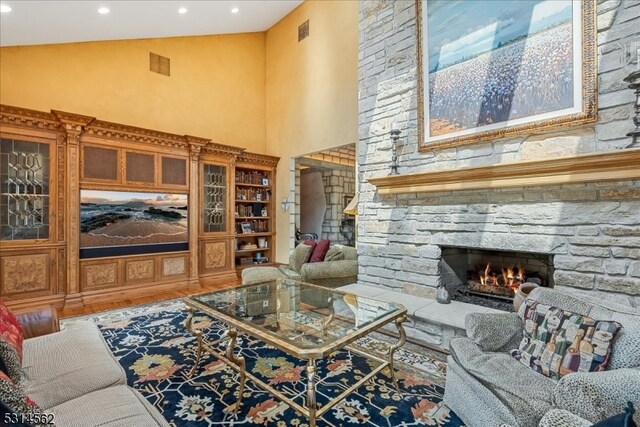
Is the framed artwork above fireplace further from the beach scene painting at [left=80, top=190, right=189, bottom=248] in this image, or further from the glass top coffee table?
the beach scene painting at [left=80, top=190, right=189, bottom=248]

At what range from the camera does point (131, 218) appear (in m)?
4.52

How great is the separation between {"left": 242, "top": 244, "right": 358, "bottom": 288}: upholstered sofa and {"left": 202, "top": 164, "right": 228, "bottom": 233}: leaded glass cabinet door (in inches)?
64.8

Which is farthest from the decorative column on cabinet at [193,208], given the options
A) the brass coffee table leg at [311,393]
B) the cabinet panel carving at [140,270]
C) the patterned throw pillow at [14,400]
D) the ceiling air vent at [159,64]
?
the patterned throw pillow at [14,400]

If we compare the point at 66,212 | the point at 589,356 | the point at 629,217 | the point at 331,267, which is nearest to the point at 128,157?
the point at 66,212

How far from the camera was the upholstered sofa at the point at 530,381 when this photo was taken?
1.17 meters

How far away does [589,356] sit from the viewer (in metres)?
1.47

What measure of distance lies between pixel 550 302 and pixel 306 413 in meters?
1.53

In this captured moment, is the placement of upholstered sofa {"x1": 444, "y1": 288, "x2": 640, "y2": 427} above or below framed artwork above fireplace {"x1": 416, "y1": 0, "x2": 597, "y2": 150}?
below

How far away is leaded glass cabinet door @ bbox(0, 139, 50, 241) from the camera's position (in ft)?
11.9

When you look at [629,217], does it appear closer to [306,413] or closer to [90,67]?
[306,413]

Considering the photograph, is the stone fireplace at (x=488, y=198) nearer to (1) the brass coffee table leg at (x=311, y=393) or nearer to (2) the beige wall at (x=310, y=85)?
(2) the beige wall at (x=310, y=85)

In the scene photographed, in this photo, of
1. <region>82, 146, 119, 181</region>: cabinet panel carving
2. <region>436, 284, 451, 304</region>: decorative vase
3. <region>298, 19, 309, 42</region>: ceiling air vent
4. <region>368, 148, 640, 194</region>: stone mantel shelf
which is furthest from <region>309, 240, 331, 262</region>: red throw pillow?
<region>298, 19, 309, 42</region>: ceiling air vent

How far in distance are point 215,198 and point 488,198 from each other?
443 cm

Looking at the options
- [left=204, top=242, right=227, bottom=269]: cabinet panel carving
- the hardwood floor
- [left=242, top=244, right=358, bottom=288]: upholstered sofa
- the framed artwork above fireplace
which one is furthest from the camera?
[left=204, top=242, right=227, bottom=269]: cabinet panel carving
